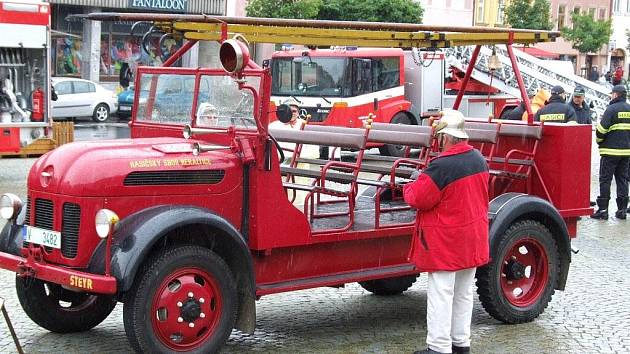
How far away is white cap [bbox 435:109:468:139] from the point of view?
6.52 metres

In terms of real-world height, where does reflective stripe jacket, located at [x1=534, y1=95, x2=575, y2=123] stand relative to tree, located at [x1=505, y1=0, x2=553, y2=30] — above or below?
below

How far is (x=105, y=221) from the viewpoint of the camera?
590 centimetres

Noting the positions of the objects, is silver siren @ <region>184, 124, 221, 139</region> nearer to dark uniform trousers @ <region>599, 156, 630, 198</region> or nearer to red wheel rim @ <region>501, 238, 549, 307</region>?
red wheel rim @ <region>501, 238, 549, 307</region>

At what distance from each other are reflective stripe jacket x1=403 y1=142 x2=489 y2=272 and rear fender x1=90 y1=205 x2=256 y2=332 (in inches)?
45.1

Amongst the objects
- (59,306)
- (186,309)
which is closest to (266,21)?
(186,309)

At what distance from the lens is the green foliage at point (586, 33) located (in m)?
59.0

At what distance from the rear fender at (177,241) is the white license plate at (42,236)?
316mm

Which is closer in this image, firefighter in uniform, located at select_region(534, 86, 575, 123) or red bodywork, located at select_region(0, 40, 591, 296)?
red bodywork, located at select_region(0, 40, 591, 296)

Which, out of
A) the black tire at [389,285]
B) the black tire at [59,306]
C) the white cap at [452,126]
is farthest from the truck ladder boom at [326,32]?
the black tire at [389,285]

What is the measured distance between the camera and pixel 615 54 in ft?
229

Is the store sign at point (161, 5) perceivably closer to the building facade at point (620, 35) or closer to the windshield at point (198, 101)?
the windshield at point (198, 101)

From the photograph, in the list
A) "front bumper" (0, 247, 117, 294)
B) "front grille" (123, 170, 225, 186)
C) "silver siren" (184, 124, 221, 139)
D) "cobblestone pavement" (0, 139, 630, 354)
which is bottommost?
"cobblestone pavement" (0, 139, 630, 354)

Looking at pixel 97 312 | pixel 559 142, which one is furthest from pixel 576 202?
pixel 97 312

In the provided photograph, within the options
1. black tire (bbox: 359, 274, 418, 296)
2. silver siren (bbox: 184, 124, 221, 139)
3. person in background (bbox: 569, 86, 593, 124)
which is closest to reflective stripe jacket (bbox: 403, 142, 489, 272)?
silver siren (bbox: 184, 124, 221, 139)
